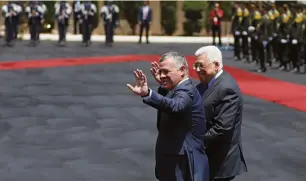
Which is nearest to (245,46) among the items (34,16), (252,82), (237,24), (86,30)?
(237,24)

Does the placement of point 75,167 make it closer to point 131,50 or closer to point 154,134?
point 154,134

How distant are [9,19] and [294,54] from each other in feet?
34.9

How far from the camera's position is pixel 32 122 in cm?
1159

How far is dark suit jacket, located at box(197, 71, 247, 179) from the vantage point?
568cm

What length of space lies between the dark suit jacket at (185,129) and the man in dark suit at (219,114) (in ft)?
0.96

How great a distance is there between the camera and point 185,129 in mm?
5312

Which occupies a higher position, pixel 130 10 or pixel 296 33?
pixel 130 10

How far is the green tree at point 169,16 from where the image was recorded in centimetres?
3350

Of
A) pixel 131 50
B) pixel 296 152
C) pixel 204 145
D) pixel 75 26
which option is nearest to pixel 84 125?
pixel 296 152

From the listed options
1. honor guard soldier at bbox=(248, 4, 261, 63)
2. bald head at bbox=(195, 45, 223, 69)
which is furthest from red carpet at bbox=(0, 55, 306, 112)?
Answer: bald head at bbox=(195, 45, 223, 69)

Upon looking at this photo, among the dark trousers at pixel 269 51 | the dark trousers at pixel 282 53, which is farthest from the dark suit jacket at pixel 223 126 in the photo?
the dark trousers at pixel 282 53

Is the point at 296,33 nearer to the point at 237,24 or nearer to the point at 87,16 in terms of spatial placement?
the point at 237,24

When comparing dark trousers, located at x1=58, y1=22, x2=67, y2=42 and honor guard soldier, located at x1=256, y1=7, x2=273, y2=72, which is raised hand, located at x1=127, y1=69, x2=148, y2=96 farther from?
dark trousers, located at x1=58, y1=22, x2=67, y2=42

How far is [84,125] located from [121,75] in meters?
6.36
